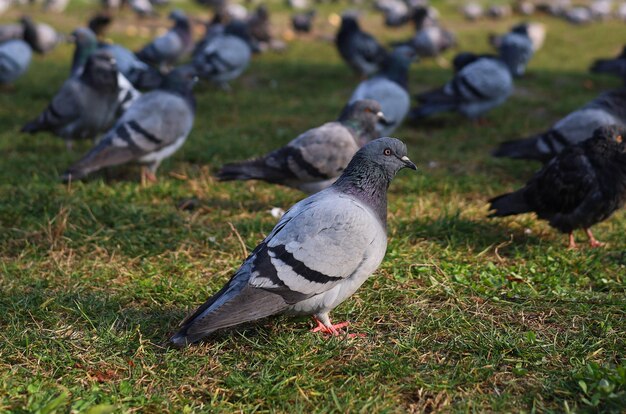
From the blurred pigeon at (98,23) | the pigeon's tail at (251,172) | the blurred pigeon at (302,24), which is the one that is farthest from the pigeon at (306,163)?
the blurred pigeon at (302,24)

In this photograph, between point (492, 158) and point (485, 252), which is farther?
point (492, 158)

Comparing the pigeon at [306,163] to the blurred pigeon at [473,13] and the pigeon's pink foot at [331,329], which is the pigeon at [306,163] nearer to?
the pigeon's pink foot at [331,329]

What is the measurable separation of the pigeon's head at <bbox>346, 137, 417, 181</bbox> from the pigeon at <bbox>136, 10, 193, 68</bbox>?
9.77 m

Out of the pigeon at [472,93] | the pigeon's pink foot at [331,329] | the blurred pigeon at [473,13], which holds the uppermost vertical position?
the pigeon's pink foot at [331,329]

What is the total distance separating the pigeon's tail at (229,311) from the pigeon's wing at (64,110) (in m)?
4.86

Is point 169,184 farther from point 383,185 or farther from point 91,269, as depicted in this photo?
point 383,185

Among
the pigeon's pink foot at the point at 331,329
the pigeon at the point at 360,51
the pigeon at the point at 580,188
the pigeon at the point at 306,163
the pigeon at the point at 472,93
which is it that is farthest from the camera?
the pigeon at the point at 360,51

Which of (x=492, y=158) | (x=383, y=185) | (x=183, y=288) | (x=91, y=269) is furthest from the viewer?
(x=492, y=158)

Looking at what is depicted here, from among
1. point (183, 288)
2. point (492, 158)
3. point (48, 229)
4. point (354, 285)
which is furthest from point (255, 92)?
point (354, 285)

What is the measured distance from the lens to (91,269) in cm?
444

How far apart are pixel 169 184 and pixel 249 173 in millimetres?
1187

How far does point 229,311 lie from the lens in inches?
125

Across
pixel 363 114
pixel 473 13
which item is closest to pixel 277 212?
pixel 363 114

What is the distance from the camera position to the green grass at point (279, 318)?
3.06 metres
